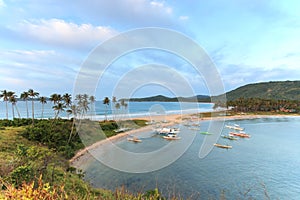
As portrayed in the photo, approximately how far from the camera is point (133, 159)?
23.1 m

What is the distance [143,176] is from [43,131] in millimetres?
12661

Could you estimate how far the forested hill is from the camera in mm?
93875

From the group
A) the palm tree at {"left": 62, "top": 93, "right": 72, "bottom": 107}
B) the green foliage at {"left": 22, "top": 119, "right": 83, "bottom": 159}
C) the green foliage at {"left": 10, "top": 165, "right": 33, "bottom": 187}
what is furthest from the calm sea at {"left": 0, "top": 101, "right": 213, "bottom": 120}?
the green foliage at {"left": 10, "top": 165, "right": 33, "bottom": 187}

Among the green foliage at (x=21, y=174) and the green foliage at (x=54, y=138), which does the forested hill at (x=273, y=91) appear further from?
the green foliage at (x=21, y=174)

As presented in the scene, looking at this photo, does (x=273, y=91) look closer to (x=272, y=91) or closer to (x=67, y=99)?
(x=272, y=91)

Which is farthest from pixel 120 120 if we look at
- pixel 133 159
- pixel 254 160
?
pixel 254 160

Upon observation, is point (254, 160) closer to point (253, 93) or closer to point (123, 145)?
point (123, 145)

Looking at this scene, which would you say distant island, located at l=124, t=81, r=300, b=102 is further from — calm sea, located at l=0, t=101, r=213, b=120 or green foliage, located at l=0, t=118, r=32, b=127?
green foliage, located at l=0, t=118, r=32, b=127

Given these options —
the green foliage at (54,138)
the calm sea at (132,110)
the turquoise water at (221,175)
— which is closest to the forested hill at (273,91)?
the calm sea at (132,110)

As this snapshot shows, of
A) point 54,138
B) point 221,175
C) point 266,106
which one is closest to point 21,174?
point 221,175

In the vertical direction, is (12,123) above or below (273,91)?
below

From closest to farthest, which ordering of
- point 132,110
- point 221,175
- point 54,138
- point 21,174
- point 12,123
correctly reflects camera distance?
point 21,174, point 221,175, point 54,138, point 12,123, point 132,110

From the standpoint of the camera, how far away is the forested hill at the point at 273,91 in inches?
3696

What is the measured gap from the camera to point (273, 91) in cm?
10194
